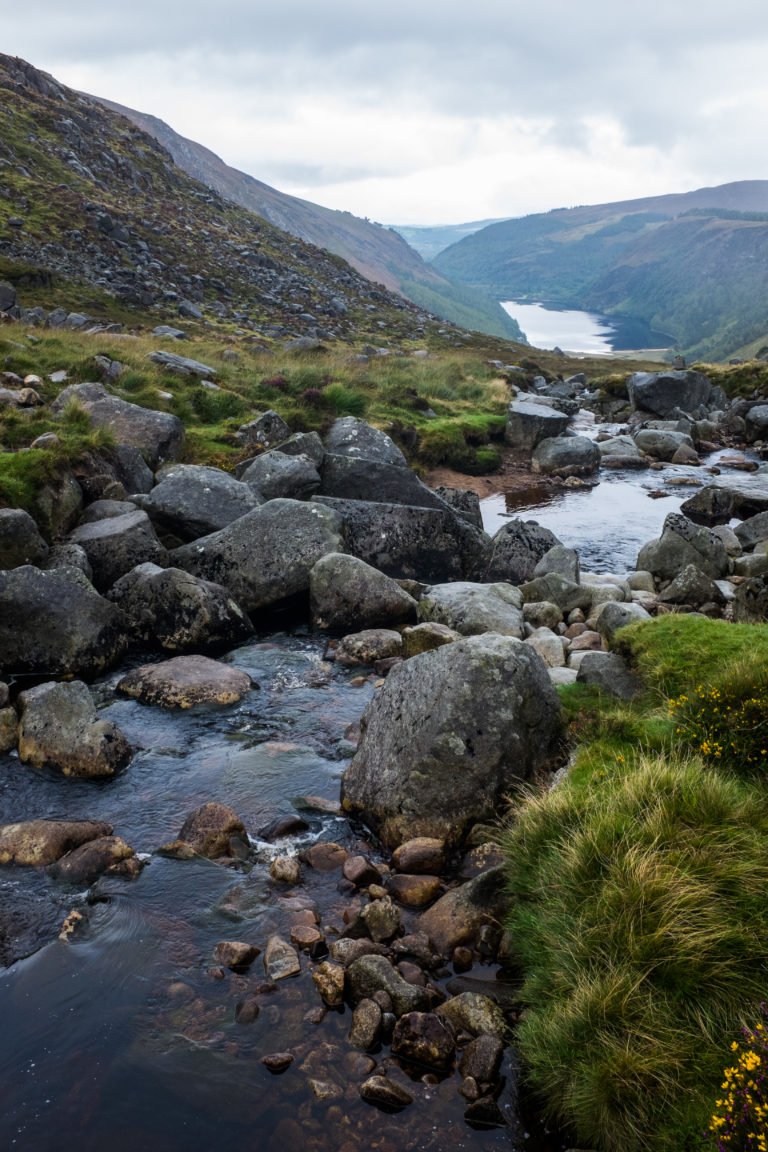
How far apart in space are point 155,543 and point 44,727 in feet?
21.2

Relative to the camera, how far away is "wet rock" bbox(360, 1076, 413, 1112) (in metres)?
5.43

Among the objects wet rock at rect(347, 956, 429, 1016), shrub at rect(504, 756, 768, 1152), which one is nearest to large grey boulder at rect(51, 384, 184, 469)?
wet rock at rect(347, 956, 429, 1016)

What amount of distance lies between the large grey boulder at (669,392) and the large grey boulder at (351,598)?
38072 mm

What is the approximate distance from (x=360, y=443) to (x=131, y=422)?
285 inches

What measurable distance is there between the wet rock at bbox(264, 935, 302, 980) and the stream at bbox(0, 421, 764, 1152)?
8cm

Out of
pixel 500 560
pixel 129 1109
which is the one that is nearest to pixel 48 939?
pixel 129 1109

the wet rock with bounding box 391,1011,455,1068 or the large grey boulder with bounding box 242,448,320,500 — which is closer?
the wet rock with bounding box 391,1011,455,1068

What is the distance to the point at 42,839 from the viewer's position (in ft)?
26.9

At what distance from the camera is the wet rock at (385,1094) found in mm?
5434

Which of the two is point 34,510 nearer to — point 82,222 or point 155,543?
point 155,543

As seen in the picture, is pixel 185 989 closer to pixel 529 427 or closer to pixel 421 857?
pixel 421 857

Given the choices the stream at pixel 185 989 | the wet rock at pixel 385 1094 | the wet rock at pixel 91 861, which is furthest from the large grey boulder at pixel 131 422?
the wet rock at pixel 385 1094

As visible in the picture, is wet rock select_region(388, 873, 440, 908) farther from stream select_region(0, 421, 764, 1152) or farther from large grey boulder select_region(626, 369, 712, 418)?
large grey boulder select_region(626, 369, 712, 418)

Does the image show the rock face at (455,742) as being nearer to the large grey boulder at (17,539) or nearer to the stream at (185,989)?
the stream at (185,989)
